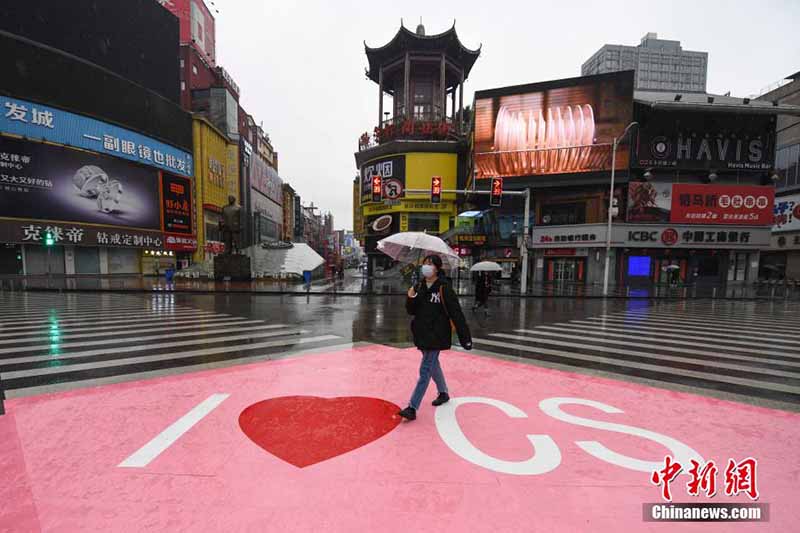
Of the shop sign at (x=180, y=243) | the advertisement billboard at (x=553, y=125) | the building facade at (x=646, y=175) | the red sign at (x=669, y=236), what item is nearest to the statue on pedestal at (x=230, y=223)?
the shop sign at (x=180, y=243)

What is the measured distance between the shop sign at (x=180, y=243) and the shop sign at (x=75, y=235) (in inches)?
31.9

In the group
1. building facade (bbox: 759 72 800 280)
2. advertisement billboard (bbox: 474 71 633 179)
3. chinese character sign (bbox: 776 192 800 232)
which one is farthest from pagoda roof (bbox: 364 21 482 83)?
chinese character sign (bbox: 776 192 800 232)

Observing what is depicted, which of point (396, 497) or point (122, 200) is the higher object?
point (122, 200)

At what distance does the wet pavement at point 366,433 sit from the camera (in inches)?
95.4

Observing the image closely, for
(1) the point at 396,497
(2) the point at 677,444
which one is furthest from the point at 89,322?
(2) the point at 677,444

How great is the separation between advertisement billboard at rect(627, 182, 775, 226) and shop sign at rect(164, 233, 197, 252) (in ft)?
171

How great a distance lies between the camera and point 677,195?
29422 mm

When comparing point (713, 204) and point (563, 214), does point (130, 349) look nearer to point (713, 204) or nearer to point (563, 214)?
point (563, 214)

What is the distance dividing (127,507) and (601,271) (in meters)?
33.9

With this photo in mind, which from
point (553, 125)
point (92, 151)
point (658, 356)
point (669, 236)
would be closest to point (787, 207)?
point (669, 236)

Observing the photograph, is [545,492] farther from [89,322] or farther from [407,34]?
[407,34]

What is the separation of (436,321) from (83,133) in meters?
47.6

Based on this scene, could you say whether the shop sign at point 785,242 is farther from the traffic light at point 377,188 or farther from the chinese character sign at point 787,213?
the traffic light at point 377,188

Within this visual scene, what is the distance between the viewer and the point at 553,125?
30672 mm
